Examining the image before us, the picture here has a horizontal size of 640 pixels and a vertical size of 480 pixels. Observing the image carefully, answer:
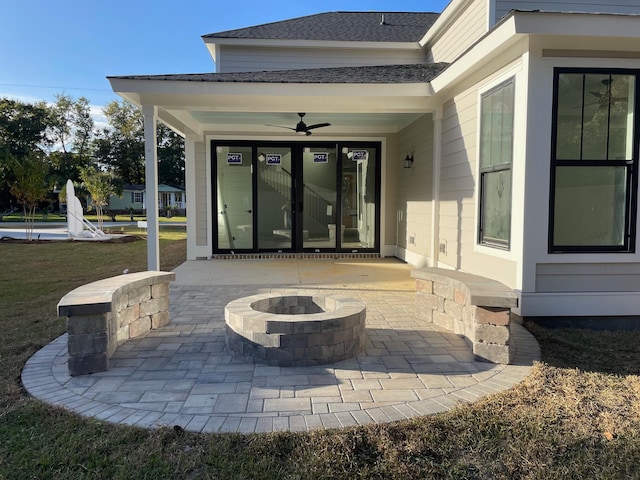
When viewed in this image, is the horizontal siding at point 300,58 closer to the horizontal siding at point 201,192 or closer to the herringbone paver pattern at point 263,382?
the horizontal siding at point 201,192

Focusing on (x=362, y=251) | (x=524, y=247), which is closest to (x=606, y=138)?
(x=524, y=247)

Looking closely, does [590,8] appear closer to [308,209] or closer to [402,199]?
[402,199]

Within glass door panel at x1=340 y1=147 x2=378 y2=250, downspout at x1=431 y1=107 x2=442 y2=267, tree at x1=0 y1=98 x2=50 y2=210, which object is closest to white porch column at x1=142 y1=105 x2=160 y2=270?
downspout at x1=431 y1=107 x2=442 y2=267

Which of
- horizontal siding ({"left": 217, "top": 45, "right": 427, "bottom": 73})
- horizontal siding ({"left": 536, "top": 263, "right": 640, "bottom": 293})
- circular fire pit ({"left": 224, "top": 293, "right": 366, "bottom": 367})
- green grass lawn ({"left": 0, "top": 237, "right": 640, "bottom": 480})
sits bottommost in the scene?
green grass lawn ({"left": 0, "top": 237, "right": 640, "bottom": 480})

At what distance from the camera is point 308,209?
955cm

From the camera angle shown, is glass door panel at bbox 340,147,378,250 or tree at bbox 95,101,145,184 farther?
tree at bbox 95,101,145,184

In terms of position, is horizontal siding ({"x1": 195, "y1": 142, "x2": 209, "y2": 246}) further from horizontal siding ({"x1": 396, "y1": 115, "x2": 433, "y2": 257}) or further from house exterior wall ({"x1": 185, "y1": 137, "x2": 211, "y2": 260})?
horizontal siding ({"x1": 396, "y1": 115, "x2": 433, "y2": 257})

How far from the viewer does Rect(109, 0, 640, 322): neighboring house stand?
4.27 metres

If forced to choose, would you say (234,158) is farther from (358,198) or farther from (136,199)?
(136,199)

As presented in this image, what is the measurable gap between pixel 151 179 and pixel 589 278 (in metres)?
5.73

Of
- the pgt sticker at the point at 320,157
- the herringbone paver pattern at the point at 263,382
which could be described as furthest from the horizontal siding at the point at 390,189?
the herringbone paver pattern at the point at 263,382

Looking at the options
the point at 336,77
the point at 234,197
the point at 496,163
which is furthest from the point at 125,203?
the point at 496,163

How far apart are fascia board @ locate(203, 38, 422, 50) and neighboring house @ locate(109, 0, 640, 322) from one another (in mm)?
31

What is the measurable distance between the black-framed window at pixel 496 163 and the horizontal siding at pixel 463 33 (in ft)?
6.24
